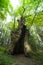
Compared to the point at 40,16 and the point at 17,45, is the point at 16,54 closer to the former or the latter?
the point at 17,45

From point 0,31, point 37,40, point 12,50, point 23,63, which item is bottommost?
point 23,63

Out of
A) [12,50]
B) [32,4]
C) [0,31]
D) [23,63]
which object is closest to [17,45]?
[12,50]

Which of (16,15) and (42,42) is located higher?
(16,15)

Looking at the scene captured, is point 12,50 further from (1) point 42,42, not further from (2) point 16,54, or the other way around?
(1) point 42,42

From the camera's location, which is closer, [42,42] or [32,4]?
[32,4]

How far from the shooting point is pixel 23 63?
10812mm

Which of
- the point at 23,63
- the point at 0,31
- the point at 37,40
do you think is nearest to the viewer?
the point at 23,63

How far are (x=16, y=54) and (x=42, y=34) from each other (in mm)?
8252

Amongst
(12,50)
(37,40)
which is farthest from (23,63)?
(37,40)

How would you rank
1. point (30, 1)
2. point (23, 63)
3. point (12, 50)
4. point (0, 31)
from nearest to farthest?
point (23, 63) < point (12, 50) < point (30, 1) < point (0, 31)

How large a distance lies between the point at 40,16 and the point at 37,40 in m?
5.91

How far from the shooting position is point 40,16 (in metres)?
16.0

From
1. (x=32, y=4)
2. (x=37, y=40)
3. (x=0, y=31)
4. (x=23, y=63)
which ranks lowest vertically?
(x=23, y=63)

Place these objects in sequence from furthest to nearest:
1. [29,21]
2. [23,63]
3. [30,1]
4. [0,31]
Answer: [0,31] → [29,21] → [30,1] → [23,63]
